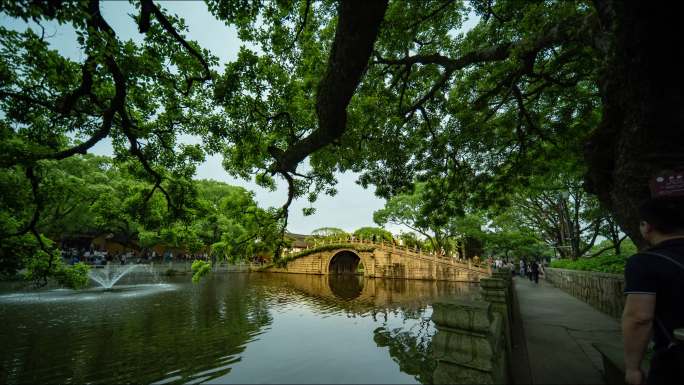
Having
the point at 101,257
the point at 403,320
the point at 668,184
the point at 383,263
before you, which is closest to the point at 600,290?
the point at 403,320

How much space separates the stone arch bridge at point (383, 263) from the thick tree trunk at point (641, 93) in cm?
1950

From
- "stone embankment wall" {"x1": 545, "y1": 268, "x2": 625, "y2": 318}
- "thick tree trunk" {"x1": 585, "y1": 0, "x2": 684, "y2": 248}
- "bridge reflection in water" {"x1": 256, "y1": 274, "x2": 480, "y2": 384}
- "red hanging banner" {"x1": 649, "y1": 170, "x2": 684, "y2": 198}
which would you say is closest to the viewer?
"red hanging banner" {"x1": 649, "y1": 170, "x2": 684, "y2": 198}

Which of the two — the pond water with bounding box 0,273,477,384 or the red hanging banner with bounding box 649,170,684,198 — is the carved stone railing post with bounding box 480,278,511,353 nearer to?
the pond water with bounding box 0,273,477,384

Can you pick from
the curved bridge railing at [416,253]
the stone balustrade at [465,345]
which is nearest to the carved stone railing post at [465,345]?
the stone balustrade at [465,345]

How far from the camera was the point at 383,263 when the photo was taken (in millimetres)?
32844

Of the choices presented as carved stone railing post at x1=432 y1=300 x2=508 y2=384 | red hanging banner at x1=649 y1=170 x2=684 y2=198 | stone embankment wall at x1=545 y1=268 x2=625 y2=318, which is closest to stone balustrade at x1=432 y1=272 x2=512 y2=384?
carved stone railing post at x1=432 y1=300 x2=508 y2=384

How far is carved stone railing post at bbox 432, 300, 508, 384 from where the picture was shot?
2121mm

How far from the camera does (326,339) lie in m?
9.47

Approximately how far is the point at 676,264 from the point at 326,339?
9.32 metres

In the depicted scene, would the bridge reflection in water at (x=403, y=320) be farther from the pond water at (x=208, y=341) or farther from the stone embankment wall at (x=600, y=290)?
the stone embankment wall at (x=600, y=290)

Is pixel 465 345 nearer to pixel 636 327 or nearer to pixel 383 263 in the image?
pixel 636 327

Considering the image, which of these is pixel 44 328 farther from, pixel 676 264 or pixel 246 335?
pixel 676 264

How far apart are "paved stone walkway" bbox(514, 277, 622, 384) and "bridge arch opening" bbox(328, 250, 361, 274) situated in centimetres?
3383

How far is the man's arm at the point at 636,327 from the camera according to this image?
176 centimetres
